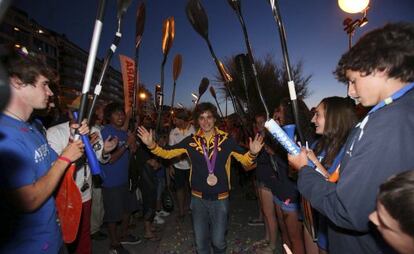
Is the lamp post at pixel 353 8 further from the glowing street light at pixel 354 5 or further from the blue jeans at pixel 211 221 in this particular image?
the blue jeans at pixel 211 221

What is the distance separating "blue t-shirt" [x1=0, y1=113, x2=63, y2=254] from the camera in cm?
187

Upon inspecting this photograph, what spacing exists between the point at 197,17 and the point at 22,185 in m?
3.02

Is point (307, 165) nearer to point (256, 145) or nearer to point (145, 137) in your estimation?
point (256, 145)

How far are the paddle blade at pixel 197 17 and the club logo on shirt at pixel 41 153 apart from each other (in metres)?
2.45

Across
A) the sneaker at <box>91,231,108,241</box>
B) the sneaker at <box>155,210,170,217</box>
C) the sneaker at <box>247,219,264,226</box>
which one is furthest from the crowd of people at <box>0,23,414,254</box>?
the sneaker at <box>155,210,170,217</box>

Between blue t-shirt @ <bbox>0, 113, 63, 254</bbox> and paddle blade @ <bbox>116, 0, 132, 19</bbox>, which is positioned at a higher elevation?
paddle blade @ <bbox>116, 0, 132, 19</bbox>

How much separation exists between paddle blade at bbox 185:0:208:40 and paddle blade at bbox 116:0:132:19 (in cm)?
156

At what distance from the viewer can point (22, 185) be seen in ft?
Answer: 6.15

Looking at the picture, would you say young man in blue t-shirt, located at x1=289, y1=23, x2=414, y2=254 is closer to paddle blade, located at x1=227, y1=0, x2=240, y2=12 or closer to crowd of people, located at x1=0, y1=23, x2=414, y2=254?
crowd of people, located at x1=0, y1=23, x2=414, y2=254

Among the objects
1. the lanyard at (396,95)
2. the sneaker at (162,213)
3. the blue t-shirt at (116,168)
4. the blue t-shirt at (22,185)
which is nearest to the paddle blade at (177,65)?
the blue t-shirt at (116,168)

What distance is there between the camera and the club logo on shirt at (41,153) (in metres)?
2.14

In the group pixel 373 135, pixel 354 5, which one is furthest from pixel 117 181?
pixel 354 5

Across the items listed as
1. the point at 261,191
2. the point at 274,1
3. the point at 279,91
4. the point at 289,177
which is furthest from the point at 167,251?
the point at 279,91

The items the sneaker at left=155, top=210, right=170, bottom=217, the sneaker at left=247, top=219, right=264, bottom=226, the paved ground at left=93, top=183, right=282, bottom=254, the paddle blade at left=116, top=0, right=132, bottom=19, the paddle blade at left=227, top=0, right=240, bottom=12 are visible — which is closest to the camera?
the paddle blade at left=116, top=0, right=132, bottom=19
